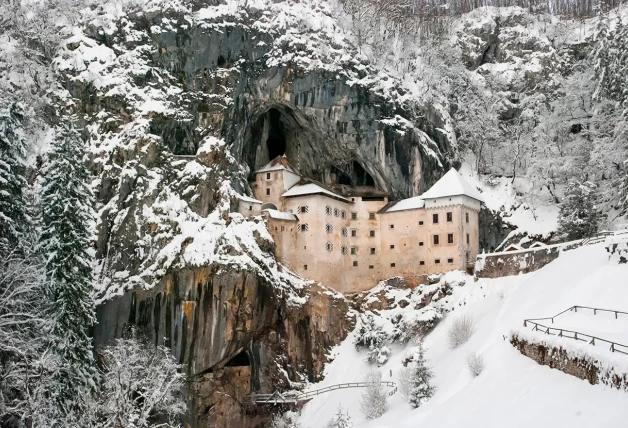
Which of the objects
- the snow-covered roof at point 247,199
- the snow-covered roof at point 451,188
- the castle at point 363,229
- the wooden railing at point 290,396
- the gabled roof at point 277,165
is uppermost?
the gabled roof at point 277,165

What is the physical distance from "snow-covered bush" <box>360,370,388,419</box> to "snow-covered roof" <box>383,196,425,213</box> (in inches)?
778

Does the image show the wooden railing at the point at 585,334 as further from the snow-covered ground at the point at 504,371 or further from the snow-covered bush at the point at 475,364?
the snow-covered bush at the point at 475,364

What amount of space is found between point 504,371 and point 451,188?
107 feet

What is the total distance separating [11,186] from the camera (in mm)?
39469

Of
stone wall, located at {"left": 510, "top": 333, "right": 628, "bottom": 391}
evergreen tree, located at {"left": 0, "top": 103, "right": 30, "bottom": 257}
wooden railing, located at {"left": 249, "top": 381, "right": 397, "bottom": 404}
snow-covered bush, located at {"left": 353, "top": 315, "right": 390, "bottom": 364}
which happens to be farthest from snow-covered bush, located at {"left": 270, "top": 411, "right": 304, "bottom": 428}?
evergreen tree, located at {"left": 0, "top": 103, "right": 30, "bottom": 257}

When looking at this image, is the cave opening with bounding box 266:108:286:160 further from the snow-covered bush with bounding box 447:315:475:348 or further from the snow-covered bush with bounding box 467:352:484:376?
the snow-covered bush with bounding box 467:352:484:376

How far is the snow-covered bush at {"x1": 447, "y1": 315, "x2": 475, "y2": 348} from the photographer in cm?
5372

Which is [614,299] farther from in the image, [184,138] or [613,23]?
[613,23]

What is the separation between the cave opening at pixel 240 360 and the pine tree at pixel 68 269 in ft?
63.7

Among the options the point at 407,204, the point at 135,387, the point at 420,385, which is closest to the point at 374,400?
the point at 420,385

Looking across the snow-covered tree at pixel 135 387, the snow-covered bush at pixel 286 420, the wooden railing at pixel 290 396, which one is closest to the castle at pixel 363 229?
the wooden railing at pixel 290 396

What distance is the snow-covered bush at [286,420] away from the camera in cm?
5718

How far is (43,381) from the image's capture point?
36.0 metres

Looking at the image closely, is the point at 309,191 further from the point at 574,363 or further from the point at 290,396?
the point at 574,363
